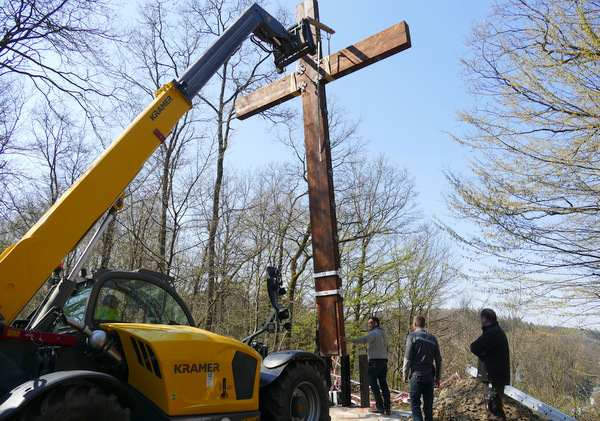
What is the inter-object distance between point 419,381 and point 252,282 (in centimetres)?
1028

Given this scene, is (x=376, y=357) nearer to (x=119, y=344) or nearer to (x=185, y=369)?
(x=185, y=369)

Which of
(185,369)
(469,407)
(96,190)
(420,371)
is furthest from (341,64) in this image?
(469,407)

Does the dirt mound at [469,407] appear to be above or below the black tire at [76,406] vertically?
below

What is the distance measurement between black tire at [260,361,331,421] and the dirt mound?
211cm

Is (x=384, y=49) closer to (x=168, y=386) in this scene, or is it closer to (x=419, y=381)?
(x=419, y=381)

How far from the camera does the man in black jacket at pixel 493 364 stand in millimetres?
5430

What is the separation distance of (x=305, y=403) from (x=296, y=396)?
0.14m

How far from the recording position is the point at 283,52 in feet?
21.1

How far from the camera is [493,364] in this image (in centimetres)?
551

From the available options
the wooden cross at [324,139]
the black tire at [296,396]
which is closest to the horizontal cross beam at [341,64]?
the wooden cross at [324,139]

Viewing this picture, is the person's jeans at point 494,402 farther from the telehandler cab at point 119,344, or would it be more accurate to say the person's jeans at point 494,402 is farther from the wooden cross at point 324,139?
the telehandler cab at point 119,344

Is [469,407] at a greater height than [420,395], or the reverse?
[420,395]

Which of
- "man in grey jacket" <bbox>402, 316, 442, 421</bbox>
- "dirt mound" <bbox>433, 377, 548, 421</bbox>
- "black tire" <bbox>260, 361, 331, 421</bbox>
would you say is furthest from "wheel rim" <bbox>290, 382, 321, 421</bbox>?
"dirt mound" <bbox>433, 377, 548, 421</bbox>

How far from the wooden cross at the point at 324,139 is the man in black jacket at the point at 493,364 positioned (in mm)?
1719
